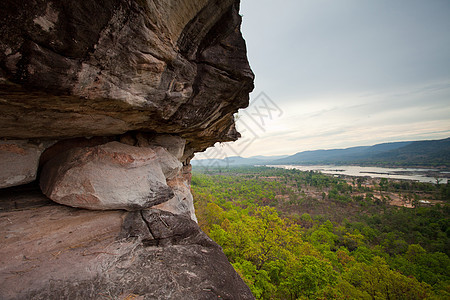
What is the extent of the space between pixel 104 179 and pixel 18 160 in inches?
82.7

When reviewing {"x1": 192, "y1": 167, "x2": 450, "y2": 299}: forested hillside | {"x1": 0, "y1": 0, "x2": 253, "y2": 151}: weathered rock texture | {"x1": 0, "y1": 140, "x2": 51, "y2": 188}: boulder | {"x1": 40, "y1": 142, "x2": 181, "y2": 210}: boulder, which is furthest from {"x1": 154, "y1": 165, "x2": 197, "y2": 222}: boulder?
{"x1": 192, "y1": 167, "x2": 450, "y2": 299}: forested hillside

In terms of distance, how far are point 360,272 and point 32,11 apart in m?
24.0

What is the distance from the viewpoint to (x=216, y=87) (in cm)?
519

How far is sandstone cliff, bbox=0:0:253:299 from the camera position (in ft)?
8.65

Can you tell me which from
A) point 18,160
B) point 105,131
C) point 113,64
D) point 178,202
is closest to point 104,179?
point 105,131

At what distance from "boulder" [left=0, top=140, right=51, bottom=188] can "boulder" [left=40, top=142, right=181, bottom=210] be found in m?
0.37

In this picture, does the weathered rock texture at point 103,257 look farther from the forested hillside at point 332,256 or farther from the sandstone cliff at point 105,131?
the forested hillside at point 332,256

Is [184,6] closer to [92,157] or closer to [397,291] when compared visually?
[92,157]

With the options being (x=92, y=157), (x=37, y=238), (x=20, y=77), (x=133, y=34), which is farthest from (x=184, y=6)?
(x=37, y=238)

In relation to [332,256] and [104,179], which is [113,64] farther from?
[332,256]

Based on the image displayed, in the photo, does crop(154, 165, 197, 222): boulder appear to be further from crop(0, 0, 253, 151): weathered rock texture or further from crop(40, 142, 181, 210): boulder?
crop(0, 0, 253, 151): weathered rock texture

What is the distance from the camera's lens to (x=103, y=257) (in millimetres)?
3936

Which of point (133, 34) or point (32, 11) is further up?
point (133, 34)

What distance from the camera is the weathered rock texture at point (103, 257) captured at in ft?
11.0
